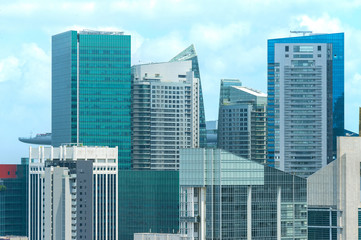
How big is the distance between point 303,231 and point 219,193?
69.9 ft

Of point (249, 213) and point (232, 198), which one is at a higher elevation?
point (232, 198)

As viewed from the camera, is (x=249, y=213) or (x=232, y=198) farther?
(x=249, y=213)

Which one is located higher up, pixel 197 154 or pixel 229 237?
pixel 197 154

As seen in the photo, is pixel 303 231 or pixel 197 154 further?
pixel 303 231

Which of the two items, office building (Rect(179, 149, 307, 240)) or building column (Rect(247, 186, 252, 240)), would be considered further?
building column (Rect(247, 186, 252, 240))

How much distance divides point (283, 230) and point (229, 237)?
1239 cm

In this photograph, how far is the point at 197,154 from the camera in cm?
17962

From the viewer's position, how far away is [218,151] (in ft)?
591

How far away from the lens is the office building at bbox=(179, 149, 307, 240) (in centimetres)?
17825

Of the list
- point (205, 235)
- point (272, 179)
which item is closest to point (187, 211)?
point (205, 235)

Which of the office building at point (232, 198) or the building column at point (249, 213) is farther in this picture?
the building column at point (249, 213)

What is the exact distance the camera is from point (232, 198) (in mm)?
180875

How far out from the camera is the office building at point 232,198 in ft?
585

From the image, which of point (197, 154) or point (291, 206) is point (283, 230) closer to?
point (291, 206)
